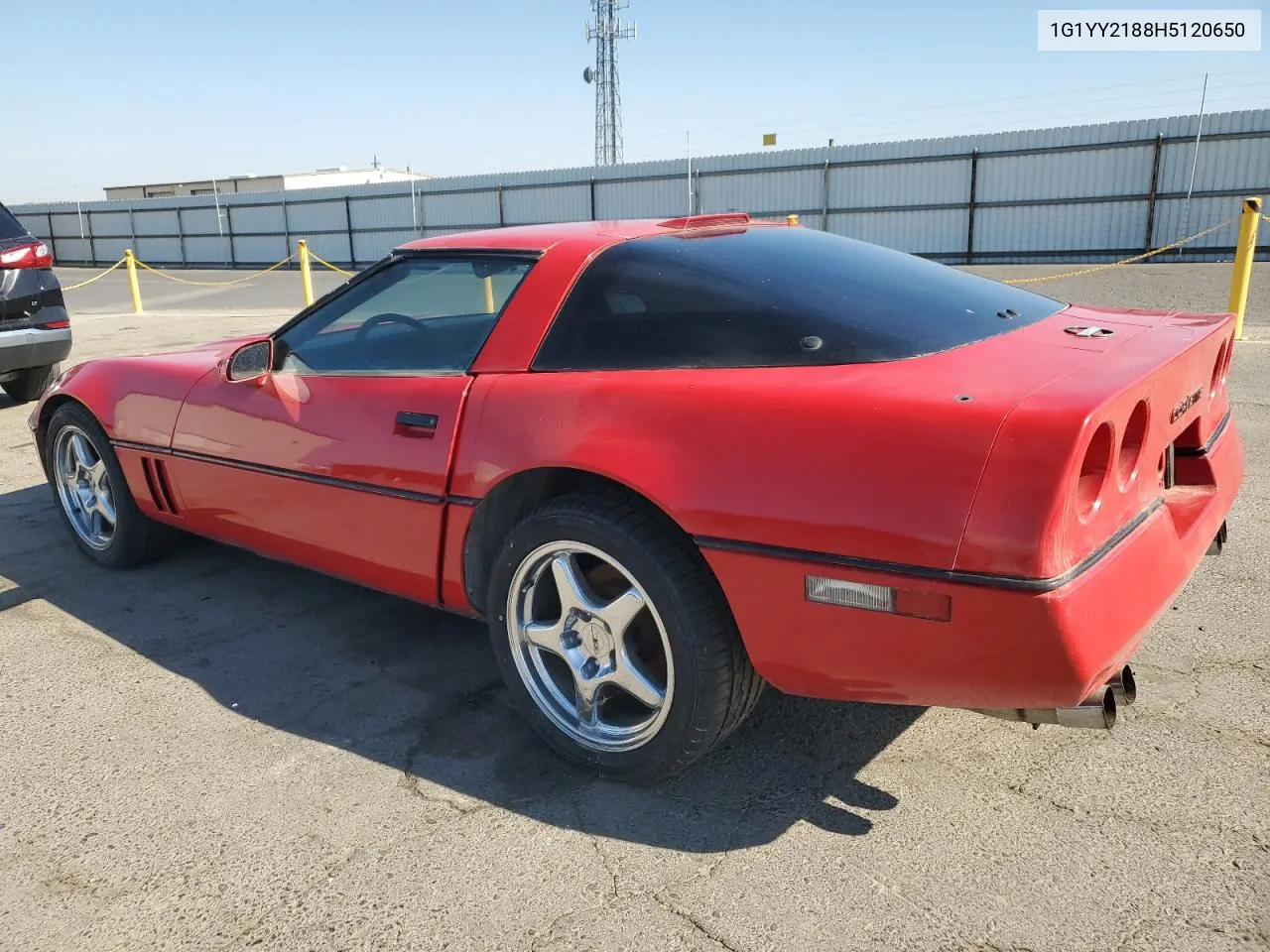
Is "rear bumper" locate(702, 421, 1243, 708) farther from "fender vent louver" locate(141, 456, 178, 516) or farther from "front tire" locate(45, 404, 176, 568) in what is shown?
"front tire" locate(45, 404, 176, 568)

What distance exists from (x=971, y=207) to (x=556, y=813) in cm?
2125

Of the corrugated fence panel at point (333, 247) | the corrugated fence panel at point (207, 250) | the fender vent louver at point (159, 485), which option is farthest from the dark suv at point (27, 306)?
the corrugated fence panel at point (207, 250)

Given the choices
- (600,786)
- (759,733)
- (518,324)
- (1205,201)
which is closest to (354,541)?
(518,324)

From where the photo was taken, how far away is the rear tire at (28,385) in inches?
312

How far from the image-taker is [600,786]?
250 cm

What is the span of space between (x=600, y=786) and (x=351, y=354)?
1.58m

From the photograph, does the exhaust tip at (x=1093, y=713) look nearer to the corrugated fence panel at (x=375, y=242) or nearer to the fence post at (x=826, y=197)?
the fence post at (x=826, y=197)

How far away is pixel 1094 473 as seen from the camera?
195cm

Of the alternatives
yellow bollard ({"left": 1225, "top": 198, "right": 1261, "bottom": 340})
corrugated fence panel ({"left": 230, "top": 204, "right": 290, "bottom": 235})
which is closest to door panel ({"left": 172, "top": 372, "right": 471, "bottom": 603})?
yellow bollard ({"left": 1225, "top": 198, "right": 1261, "bottom": 340})

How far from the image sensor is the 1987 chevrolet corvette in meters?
1.92

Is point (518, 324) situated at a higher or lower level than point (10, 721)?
higher

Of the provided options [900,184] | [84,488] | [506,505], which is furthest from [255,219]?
[506,505]

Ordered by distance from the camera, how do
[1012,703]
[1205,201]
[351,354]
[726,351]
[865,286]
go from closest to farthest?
[1012,703], [726,351], [865,286], [351,354], [1205,201]

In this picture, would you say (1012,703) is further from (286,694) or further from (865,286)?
(286,694)
